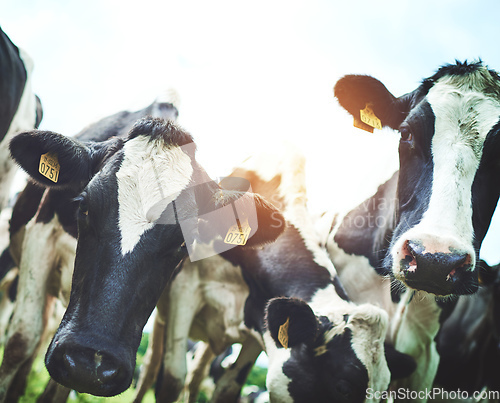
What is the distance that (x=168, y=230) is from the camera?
2686mm

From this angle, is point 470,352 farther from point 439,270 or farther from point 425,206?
point 439,270

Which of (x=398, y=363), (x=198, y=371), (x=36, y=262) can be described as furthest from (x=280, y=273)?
(x=198, y=371)

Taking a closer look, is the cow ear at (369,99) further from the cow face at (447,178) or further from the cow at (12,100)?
the cow at (12,100)

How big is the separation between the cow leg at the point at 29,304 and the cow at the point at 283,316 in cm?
118

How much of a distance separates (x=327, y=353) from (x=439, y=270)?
1.17 metres

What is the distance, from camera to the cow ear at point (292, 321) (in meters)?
3.28

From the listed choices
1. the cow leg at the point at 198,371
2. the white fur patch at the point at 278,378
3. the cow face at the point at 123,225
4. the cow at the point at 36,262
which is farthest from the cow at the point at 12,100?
the white fur patch at the point at 278,378

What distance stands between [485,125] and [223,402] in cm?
369

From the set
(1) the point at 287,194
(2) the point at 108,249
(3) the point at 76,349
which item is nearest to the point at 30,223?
(2) the point at 108,249

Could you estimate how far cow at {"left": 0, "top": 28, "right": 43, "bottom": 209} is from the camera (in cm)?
→ 490

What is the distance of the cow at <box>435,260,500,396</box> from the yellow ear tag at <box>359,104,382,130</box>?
9.72 ft

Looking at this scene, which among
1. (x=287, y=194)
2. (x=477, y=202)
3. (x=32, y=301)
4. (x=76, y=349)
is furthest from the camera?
(x=287, y=194)

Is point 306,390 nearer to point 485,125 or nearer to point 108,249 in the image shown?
point 108,249

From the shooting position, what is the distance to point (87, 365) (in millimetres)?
2189
